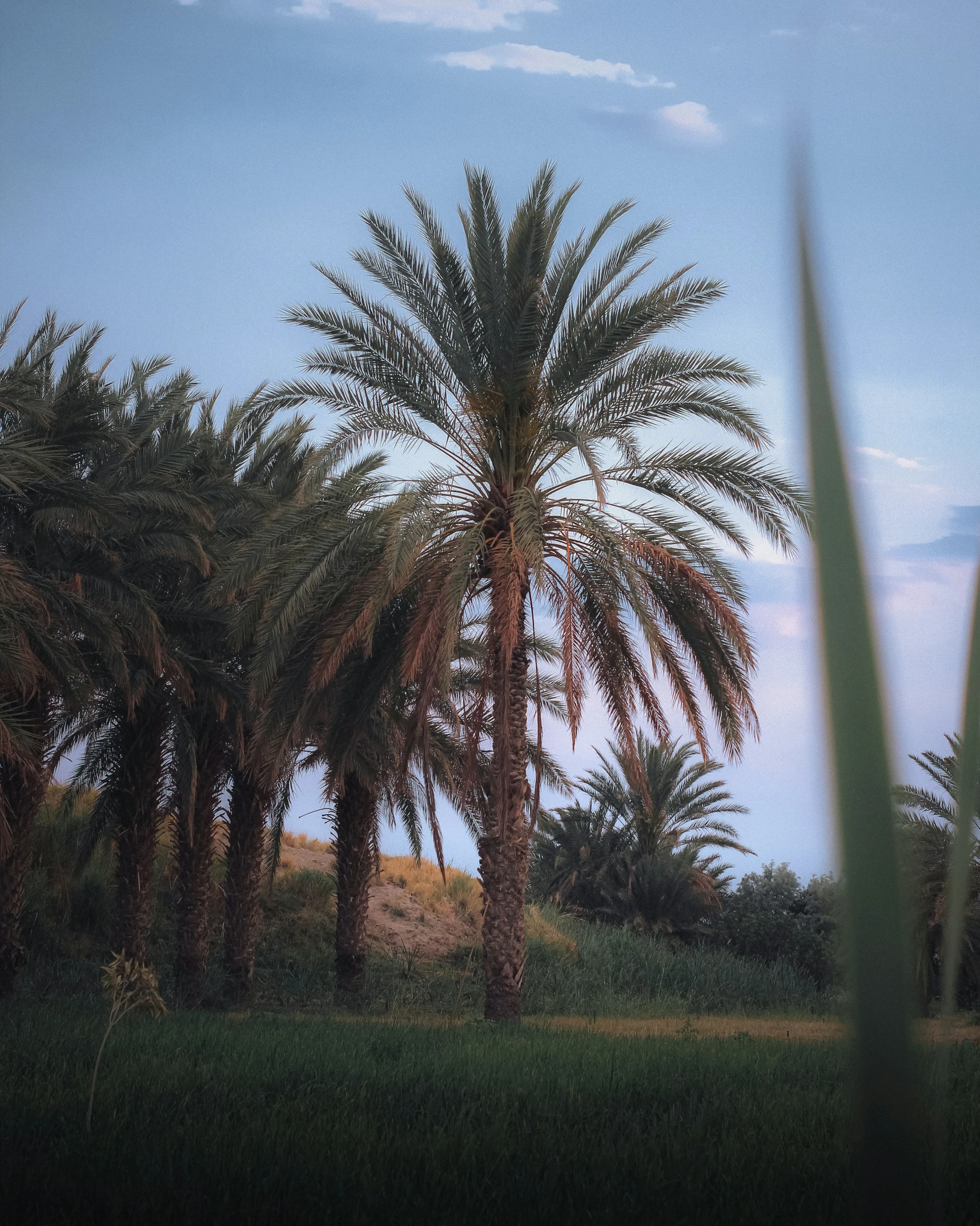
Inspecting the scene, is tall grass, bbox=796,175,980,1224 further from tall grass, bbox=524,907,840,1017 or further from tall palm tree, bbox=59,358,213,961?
tall grass, bbox=524,907,840,1017

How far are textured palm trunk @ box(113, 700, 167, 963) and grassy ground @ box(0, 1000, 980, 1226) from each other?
21.5ft

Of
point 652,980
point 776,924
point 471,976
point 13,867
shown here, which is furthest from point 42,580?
point 776,924

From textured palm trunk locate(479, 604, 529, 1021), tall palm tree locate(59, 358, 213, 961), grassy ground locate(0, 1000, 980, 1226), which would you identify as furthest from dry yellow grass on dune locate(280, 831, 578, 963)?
grassy ground locate(0, 1000, 980, 1226)

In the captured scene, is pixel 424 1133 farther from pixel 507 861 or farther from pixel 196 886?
pixel 196 886

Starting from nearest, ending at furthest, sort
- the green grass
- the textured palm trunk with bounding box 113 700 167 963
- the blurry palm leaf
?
the blurry palm leaf → the textured palm trunk with bounding box 113 700 167 963 → the green grass

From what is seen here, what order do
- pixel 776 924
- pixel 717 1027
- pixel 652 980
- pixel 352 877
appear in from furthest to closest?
pixel 776 924 → pixel 652 980 → pixel 352 877 → pixel 717 1027

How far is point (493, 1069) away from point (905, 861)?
30.5 ft

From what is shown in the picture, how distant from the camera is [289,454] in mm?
19500

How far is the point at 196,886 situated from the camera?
18.9 meters

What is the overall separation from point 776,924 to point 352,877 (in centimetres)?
1826

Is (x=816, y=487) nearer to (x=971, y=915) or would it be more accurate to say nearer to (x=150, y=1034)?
(x=150, y=1034)

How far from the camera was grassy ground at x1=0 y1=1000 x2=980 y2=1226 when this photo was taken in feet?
16.7

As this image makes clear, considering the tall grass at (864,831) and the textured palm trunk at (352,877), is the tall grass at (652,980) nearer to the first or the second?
the textured palm trunk at (352,877)

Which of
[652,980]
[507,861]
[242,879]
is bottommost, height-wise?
[652,980]
